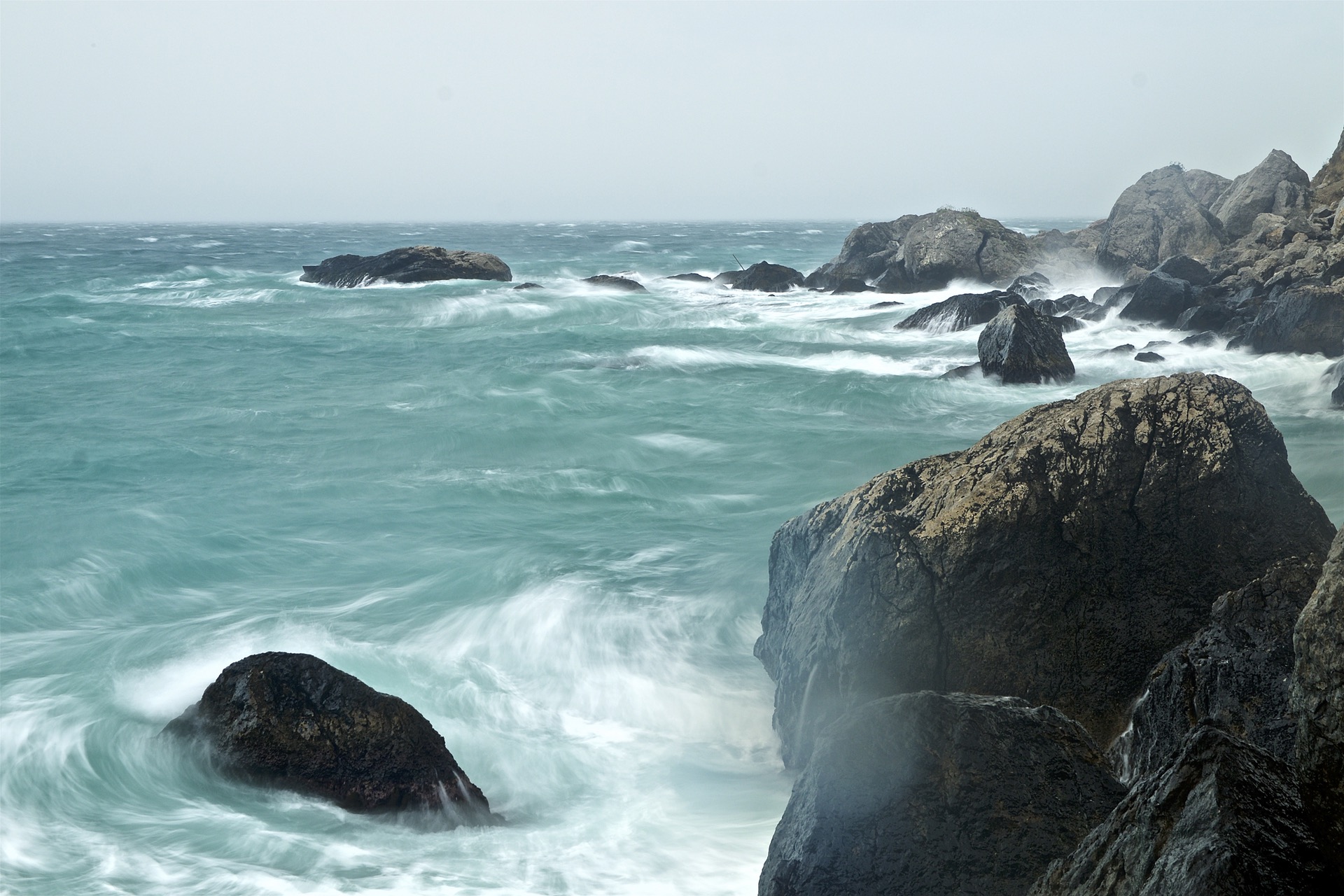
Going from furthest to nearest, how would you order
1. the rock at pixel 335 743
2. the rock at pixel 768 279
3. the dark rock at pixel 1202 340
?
the rock at pixel 768 279 → the dark rock at pixel 1202 340 → the rock at pixel 335 743

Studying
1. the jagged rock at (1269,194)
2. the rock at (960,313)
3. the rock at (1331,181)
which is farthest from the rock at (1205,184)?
the rock at (960,313)

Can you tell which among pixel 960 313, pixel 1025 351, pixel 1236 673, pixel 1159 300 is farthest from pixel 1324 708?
pixel 960 313

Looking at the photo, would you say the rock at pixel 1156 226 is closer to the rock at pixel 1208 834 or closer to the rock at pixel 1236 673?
the rock at pixel 1236 673

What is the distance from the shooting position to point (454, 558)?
9984 millimetres

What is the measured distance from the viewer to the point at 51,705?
22.2ft

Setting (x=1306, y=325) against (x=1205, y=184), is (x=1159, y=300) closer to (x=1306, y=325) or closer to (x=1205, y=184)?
(x=1306, y=325)

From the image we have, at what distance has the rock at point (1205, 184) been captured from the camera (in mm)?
31766

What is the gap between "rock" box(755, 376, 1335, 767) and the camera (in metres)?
4.88

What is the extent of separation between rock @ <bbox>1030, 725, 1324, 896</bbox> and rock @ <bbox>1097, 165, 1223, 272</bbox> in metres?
26.6

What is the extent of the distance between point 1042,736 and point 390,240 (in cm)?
8702

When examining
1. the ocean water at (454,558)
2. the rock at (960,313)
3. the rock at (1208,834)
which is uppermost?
the rock at (960,313)

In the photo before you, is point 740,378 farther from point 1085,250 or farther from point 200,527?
point 1085,250

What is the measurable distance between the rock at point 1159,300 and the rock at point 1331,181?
9.10 metres

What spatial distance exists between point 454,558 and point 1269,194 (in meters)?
25.8
